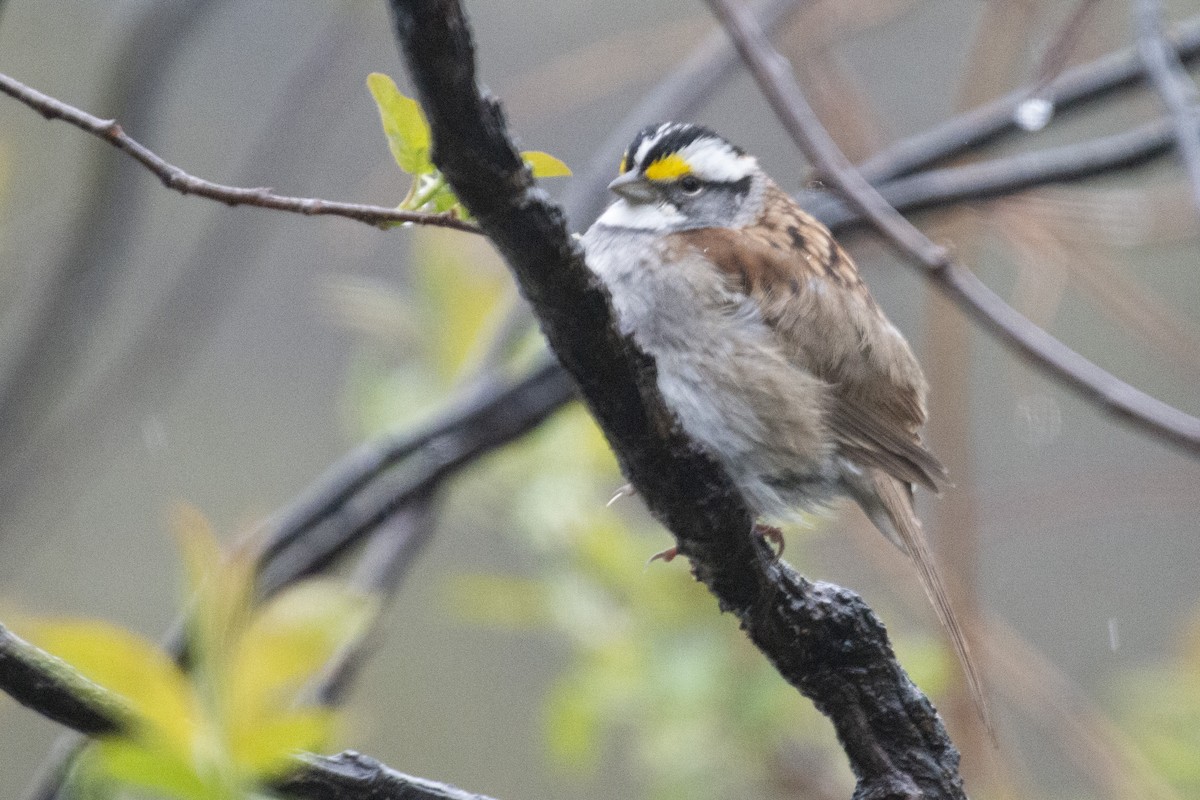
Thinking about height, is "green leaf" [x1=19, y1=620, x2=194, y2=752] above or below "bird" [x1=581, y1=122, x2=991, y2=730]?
below

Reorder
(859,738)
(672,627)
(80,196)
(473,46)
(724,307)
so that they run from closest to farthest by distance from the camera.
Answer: (473,46) < (859,738) < (724,307) < (80,196) < (672,627)

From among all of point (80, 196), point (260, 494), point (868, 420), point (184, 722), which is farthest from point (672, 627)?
point (260, 494)

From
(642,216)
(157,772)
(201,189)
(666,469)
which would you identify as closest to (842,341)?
(642,216)

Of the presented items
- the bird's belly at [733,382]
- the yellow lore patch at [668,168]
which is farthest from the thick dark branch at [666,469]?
the yellow lore patch at [668,168]

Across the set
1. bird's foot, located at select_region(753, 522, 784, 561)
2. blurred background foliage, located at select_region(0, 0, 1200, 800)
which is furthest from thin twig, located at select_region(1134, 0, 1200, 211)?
bird's foot, located at select_region(753, 522, 784, 561)

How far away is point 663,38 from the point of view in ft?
11.9

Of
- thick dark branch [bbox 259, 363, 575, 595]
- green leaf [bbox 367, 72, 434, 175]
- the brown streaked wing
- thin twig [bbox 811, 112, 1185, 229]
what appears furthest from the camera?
thick dark branch [bbox 259, 363, 575, 595]

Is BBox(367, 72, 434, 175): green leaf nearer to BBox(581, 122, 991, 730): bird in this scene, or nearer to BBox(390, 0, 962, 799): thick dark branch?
BBox(390, 0, 962, 799): thick dark branch

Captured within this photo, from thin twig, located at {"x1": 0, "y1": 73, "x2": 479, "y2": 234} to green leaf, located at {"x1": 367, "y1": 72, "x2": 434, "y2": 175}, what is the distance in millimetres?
47

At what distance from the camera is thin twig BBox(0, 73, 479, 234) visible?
1148 millimetres

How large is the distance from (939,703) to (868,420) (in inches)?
73.6

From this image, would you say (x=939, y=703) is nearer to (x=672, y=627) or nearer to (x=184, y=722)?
(x=672, y=627)

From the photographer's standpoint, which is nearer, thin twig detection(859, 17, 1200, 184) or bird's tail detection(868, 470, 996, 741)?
bird's tail detection(868, 470, 996, 741)

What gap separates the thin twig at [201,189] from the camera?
3.77 ft
